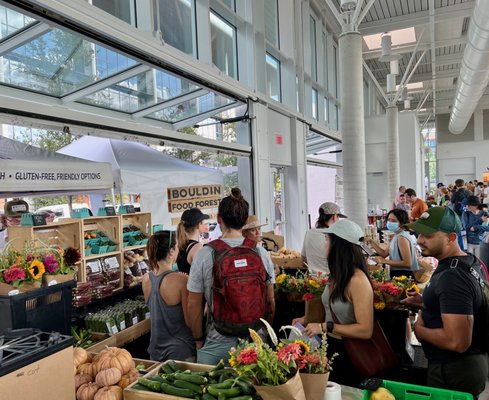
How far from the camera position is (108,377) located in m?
1.85

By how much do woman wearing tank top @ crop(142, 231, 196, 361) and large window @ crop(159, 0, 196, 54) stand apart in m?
3.27

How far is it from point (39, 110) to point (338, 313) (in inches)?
111

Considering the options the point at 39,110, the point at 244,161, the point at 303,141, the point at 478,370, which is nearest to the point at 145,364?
the point at 478,370

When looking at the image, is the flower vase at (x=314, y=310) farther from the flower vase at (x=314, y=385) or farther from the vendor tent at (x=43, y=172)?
the vendor tent at (x=43, y=172)

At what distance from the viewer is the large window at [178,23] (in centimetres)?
494

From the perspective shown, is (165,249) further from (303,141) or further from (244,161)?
(303,141)

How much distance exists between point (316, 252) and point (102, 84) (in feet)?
10.1

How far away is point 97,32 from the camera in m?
3.56

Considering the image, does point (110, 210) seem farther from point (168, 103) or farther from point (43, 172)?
point (168, 103)

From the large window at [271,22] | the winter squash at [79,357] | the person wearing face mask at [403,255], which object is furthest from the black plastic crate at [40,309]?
the large window at [271,22]

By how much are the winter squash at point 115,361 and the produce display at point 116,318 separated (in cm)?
143

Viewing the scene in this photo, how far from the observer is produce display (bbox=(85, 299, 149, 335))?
3422 mm

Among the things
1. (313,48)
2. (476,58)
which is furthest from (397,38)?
(476,58)

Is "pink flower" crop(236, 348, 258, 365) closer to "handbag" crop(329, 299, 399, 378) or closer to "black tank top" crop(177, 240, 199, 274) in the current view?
"handbag" crop(329, 299, 399, 378)
